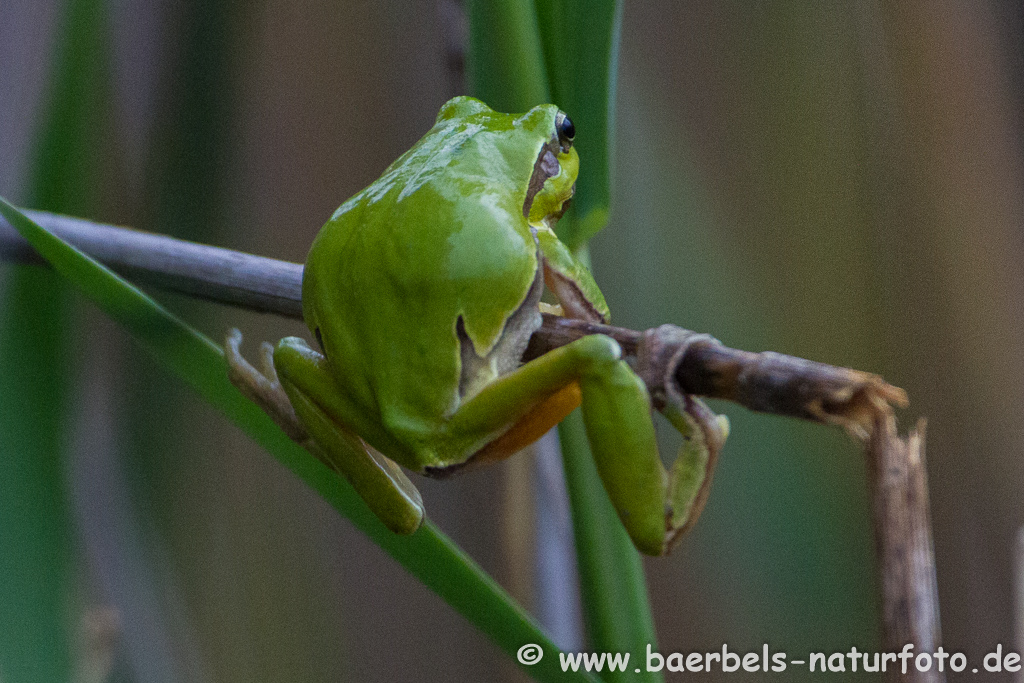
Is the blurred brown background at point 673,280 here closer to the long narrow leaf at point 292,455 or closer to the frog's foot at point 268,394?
the frog's foot at point 268,394

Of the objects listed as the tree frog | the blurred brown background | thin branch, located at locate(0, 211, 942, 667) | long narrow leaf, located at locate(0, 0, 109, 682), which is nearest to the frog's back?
the tree frog

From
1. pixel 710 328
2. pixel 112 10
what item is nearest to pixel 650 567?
pixel 710 328

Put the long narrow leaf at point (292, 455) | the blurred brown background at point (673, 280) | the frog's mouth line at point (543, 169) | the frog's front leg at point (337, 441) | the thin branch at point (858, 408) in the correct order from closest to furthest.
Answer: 1. the thin branch at point (858, 408)
2. the long narrow leaf at point (292, 455)
3. the frog's front leg at point (337, 441)
4. the frog's mouth line at point (543, 169)
5. the blurred brown background at point (673, 280)

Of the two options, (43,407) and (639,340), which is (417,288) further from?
(43,407)

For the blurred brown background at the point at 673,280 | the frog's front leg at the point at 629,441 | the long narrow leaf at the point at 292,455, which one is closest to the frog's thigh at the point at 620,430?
the frog's front leg at the point at 629,441

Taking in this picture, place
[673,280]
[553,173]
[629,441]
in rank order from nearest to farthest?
[629,441] < [553,173] < [673,280]

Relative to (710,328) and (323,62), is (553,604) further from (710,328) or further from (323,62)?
(323,62)

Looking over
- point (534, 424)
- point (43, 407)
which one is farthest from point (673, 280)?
point (43, 407)
